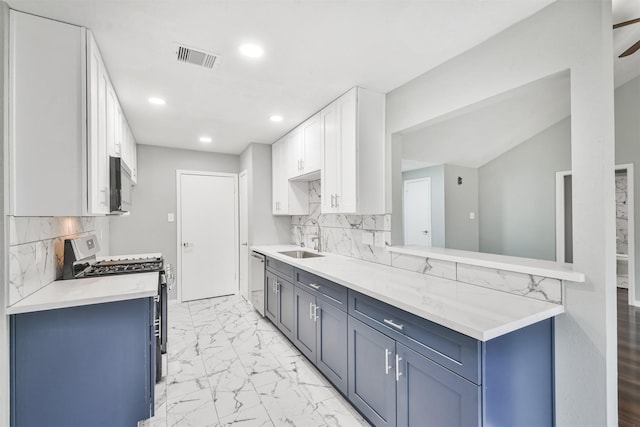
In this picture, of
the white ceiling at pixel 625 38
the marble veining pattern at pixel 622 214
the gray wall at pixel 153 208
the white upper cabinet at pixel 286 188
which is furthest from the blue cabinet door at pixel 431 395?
the marble veining pattern at pixel 622 214

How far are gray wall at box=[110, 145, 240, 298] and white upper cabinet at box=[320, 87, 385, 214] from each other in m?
2.99

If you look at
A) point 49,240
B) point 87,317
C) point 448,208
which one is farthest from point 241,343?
point 448,208

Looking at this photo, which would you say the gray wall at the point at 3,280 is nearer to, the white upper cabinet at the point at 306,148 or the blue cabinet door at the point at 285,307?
the blue cabinet door at the point at 285,307

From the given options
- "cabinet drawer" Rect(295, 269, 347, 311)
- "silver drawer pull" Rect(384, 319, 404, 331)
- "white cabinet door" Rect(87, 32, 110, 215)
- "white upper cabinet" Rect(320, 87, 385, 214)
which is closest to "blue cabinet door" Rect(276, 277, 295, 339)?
"cabinet drawer" Rect(295, 269, 347, 311)

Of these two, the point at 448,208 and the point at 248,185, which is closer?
the point at 248,185

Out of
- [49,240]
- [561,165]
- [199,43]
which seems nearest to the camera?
[199,43]

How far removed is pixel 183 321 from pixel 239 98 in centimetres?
283

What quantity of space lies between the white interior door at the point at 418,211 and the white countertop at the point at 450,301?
3481 mm

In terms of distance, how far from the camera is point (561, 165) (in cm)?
488

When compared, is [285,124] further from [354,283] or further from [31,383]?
[31,383]

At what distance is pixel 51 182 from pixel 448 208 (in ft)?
17.8

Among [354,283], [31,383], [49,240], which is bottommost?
[31,383]

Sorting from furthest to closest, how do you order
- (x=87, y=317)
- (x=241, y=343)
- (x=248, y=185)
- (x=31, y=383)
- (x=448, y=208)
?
(x=448, y=208) → (x=248, y=185) → (x=241, y=343) → (x=87, y=317) → (x=31, y=383)

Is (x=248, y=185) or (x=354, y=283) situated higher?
(x=248, y=185)
